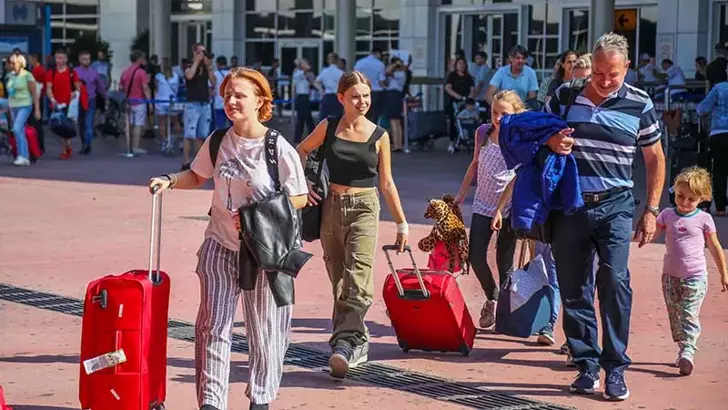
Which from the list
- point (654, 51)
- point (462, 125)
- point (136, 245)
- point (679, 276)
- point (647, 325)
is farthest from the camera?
point (654, 51)

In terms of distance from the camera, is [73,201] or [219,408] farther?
[73,201]

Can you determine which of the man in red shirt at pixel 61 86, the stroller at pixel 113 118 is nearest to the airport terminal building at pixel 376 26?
the stroller at pixel 113 118

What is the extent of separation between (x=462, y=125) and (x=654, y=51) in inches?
328

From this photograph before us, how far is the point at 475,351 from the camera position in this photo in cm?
814

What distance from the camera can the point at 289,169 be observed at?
240 inches

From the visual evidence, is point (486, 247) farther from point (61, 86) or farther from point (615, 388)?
point (61, 86)

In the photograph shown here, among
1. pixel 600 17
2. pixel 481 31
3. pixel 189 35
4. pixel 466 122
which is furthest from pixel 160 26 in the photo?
pixel 600 17

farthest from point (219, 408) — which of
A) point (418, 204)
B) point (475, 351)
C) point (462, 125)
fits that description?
point (462, 125)

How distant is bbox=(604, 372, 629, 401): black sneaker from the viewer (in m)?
6.85

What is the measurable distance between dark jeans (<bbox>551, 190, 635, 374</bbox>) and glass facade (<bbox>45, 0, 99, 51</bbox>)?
40620mm

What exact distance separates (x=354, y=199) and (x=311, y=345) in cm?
124

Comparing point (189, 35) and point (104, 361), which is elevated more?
point (189, 35)

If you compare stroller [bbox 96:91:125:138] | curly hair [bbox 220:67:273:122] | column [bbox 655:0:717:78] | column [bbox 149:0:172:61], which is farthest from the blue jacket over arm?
column [bbox 149:0:172:61]

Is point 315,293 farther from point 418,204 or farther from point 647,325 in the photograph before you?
point 418,204
